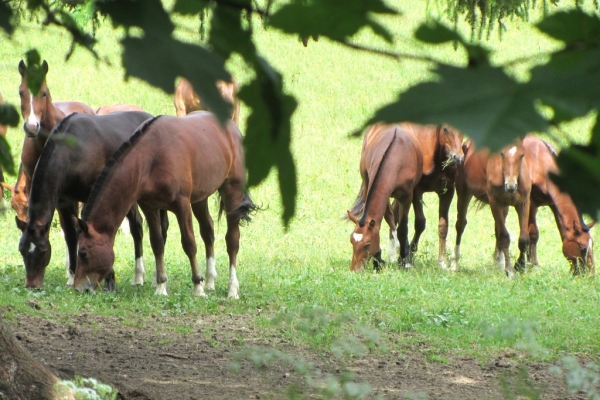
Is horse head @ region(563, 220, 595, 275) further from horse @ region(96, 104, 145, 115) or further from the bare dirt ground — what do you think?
horse @ region(96, 104, 145, 115)

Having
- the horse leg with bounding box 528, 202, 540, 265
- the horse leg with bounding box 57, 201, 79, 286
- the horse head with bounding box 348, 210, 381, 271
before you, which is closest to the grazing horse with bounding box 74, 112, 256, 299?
the horse leg with bounding box 57, 201, 79, 286

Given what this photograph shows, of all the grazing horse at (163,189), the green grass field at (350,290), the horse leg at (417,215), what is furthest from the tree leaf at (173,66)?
the horse leg at (417,215)

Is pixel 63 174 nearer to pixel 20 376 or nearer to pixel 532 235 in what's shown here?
pixel 20 376

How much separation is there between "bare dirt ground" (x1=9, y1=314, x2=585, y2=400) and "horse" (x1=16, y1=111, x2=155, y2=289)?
3.41 feet

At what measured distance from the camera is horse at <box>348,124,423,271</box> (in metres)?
9.62

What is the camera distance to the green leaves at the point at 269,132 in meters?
0.66

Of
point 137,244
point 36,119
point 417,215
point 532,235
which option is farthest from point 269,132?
point 532,235

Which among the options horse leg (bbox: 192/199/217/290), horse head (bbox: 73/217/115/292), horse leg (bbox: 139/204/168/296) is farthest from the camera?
horse leg (bbox: 192/199/217/290)

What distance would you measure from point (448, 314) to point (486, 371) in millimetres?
1506

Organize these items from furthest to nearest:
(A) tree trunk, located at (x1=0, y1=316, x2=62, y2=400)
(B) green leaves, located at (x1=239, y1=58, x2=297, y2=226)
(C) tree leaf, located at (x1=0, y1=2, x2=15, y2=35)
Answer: (A) tree trunk, located at (x1=0, y1=316, x2=62, y2=400) → (C) tree leaf, located at (x1=0, y1=2, x2=15, y2=35) → (B) green leaves, located at (x1=239, y1=58, x2=297, y2=226)

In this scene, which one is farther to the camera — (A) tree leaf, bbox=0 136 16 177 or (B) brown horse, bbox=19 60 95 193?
(B) brown horse, bbox=19 60 95 193

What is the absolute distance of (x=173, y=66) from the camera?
0.56 metres

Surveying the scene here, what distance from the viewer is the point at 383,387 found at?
501 centimetres

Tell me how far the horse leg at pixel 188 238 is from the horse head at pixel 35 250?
1.16 meters
